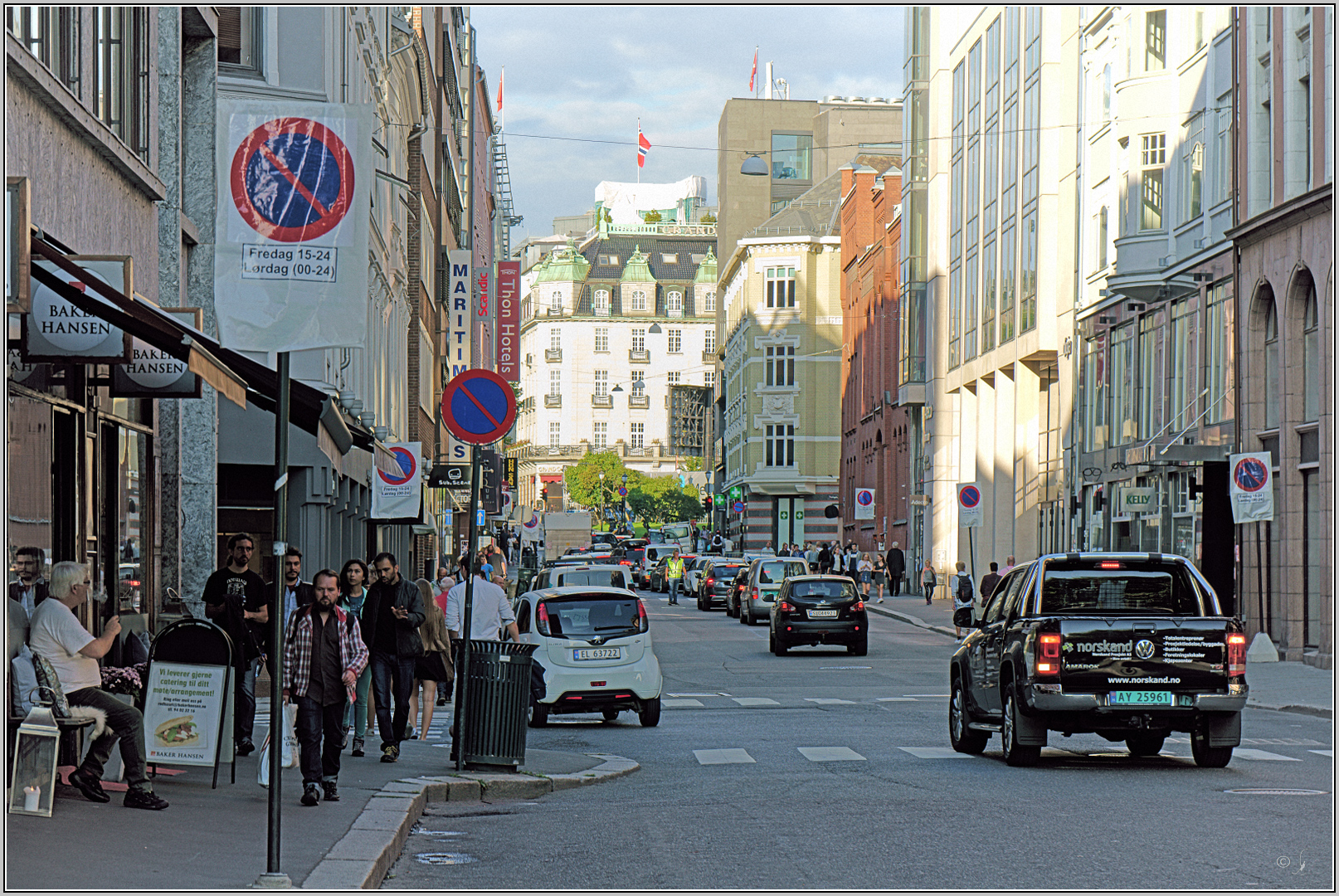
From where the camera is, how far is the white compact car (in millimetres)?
20656

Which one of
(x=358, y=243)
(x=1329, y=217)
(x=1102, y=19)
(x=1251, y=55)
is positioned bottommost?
(x=358, y=243)

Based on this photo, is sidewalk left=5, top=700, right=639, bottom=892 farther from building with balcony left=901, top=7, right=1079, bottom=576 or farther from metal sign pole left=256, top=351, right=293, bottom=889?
building with balcony left=901, top=7, right=1079, bottom=576

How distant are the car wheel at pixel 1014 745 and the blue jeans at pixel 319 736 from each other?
5537 millimetres

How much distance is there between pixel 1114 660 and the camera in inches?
590

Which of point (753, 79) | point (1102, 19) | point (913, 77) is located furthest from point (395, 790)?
point (753, 79)

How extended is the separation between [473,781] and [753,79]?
12454 cm

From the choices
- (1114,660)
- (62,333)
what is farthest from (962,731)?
(62,333)

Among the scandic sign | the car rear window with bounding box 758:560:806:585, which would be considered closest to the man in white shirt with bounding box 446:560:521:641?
the car rear window with bounding box 758:560:806:585

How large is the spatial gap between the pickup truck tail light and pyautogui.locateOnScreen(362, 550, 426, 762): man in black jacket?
511 cm

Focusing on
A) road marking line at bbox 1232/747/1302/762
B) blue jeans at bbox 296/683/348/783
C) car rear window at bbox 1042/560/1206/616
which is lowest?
road marking line at bbox 1232/747/1302/762

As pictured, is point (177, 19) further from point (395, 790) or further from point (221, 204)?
point (221, 204)

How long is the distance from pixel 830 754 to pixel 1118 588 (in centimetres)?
286

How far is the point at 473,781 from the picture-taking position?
45.5 ft

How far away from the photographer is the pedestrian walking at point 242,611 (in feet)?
50.7
